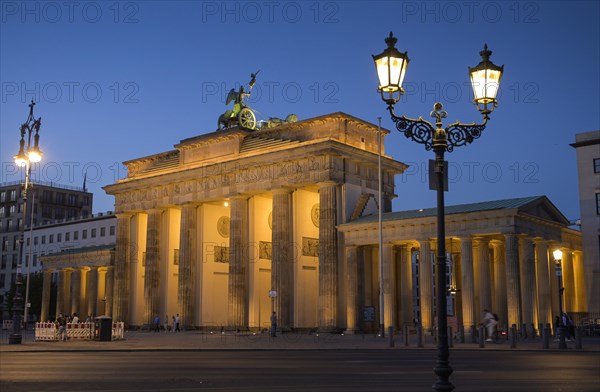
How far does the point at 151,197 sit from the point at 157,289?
A: 30.3ft

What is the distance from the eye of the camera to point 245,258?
61.9 meters

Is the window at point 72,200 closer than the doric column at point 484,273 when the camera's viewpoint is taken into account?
No

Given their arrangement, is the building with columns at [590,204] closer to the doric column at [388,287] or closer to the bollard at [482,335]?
the doric column at [388,287]

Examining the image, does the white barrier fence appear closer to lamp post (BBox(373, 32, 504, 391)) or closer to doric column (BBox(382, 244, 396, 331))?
doric column (BBox(382, 244, 396, 331))

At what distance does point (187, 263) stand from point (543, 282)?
32023 mm

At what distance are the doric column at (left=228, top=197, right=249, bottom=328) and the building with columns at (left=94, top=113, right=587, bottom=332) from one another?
0.31 feet

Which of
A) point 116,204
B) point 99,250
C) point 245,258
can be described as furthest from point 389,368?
point 99,250

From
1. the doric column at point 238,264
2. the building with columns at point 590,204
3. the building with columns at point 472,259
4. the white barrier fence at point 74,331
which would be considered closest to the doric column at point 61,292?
the doric column at point 238,264

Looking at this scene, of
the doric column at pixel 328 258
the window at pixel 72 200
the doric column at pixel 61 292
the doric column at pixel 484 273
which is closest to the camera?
the doric column at pixel 484 273

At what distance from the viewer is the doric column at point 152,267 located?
68625 mm

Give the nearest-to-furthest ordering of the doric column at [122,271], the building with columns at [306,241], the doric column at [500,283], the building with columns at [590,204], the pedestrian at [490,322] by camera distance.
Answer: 1. the pedestrian at [490,322]
2. the building with columns at [306,241]
3. the doric column at [500,283]
4. the building with columns at [590,204]
5. the doric column at [122,271]

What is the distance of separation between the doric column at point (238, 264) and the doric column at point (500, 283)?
69.2 ft

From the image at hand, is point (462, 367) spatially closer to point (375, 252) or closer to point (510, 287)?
point (510, 287)

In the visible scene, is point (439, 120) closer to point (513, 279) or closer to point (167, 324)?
point (513, 279)
